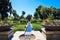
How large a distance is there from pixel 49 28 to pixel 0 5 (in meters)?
25.7

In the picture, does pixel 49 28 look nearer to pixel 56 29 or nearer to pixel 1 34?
pixel 56 29

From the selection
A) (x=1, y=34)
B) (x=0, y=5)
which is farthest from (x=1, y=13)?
(x=1, y=34)

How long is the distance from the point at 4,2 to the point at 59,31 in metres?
26.2

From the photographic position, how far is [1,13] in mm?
30812

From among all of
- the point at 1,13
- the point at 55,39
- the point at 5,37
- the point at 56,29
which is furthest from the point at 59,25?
the point at 1,13

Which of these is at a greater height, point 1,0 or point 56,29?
point 1,0

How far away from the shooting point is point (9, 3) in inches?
1275

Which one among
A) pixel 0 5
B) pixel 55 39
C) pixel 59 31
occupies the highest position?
pixel 0 5

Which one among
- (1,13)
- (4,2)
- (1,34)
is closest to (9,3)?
(4,2)

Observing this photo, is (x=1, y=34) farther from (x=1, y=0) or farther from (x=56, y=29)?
(x=1, y=0)

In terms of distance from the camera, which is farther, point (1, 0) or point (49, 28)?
point (1, 0)

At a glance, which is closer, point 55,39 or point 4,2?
point 55,39

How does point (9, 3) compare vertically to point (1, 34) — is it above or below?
above

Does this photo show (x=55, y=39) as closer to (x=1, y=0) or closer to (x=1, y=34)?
(x=1, y=34)
